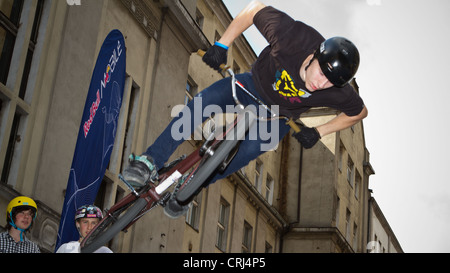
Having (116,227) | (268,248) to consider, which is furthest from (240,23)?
(268,248)

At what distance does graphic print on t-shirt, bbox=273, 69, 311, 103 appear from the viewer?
24.3ft

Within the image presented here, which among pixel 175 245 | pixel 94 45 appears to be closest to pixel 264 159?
pixel 175 245

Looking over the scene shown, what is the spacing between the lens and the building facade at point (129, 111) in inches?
518

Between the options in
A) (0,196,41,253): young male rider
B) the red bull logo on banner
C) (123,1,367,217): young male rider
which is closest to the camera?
(123,1,367,217): young male rider

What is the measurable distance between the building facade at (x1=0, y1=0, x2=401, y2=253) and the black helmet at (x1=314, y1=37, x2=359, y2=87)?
7.42 meters

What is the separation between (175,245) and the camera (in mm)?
20078

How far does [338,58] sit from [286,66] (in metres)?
0.86

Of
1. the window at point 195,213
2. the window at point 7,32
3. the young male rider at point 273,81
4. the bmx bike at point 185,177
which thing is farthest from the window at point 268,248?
the young male rider at point 273,81

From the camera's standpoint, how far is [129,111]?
58.6ft

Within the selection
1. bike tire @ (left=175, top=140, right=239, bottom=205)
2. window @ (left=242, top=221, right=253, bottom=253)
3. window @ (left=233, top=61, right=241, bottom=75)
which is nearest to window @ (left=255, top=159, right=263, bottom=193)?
window @ (left=242, top=221, right=253, bottom=253)

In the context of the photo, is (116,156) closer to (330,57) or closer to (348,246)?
(330,57)

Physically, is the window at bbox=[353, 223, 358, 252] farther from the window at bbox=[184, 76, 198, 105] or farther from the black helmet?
the black helmet
